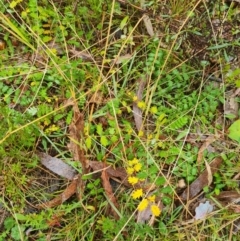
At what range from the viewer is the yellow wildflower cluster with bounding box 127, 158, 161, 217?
7.44 feet

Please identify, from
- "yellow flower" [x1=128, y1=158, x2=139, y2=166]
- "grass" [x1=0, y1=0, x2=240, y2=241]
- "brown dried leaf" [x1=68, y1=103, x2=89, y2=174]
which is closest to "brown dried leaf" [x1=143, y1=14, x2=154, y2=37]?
"grass" [x1=0, y1=0, x2=240, y2=241]

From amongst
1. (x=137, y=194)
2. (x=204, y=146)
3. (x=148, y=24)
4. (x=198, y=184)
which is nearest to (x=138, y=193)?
(x=137, y=194)

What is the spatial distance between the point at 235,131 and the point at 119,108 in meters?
0.55

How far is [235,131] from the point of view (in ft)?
7.79

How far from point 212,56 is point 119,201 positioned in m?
0.82

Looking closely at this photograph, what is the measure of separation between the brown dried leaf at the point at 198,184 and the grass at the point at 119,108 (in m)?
0.02

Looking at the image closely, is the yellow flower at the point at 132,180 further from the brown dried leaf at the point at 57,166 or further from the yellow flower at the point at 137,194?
the brown dried leaf at the point at 57,166

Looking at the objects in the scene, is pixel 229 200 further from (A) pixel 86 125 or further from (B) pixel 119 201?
(A) pixel 86 125

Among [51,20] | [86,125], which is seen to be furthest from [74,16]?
[86,125]

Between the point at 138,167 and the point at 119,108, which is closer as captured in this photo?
the point at 138,167

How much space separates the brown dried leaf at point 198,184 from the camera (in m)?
2.33

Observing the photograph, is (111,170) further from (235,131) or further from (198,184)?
(235,131)

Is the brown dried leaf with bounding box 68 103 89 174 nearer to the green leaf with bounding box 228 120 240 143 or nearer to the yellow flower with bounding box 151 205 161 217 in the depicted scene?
the yellow flower with bounding box 151 205 161 217

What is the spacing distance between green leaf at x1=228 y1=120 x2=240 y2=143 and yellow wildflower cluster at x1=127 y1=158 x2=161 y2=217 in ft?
1.49
